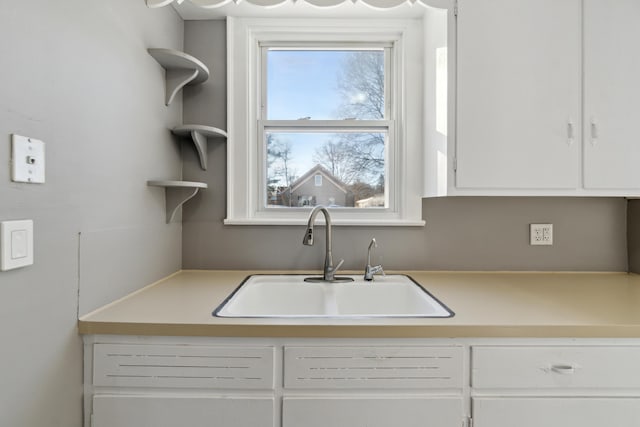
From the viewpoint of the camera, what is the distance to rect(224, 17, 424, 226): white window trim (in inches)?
69.1

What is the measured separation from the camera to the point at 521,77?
1.46 m

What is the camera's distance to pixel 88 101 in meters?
1.06

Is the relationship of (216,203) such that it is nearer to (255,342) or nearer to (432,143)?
(255,342)

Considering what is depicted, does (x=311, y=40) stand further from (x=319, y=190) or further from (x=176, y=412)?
(x=176, y=412)

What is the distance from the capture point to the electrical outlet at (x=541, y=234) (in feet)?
5.78

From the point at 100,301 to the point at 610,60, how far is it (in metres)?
2.22

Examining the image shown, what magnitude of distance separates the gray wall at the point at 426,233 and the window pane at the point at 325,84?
29cm

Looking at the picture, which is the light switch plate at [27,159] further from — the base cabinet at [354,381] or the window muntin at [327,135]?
the window muntin at [327,135]

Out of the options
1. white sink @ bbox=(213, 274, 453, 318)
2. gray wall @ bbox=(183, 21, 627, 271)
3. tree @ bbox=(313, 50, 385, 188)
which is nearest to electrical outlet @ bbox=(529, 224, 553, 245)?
gray wall @ bbox=(183, 21, 627, 271)

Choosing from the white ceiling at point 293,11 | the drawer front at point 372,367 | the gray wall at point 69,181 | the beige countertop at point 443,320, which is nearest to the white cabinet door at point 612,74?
the beige countertop at point 443,320

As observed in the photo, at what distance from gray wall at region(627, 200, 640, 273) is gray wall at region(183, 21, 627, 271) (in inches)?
1.1

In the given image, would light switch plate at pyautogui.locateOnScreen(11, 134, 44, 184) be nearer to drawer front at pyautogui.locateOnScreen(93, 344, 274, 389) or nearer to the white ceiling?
drawer front at pyautogui.locateOnScreen(93, 344, 274, 389)

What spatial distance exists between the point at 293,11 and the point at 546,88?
48.4 inches

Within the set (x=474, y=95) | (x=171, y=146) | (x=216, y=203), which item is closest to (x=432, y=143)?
(x=474, y=95)
